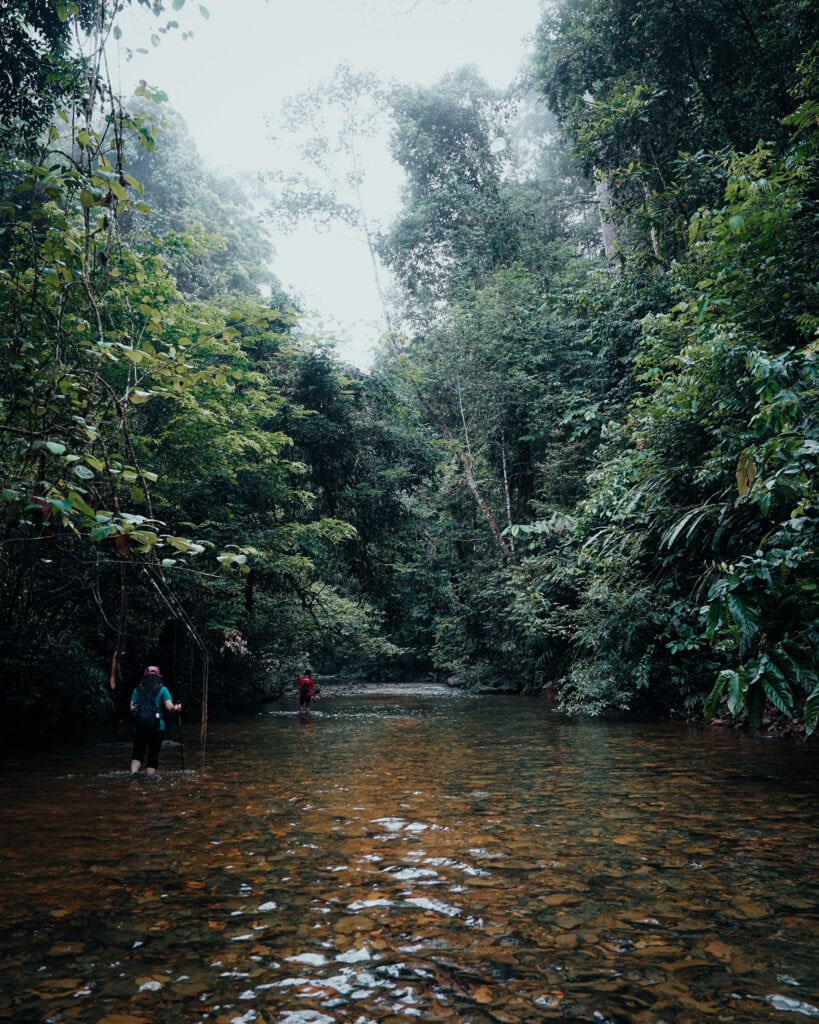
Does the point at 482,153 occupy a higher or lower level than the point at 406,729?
higher

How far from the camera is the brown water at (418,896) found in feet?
9.27

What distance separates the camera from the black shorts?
29.0ft

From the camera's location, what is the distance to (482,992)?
287 centimetres

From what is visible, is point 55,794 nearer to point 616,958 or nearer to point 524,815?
point 524,815

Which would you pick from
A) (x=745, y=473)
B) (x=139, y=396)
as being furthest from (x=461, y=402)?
(x=139, y=396)

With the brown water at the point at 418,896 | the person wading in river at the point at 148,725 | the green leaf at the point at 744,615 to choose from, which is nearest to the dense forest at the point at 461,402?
the green leaf at the point at 744,615

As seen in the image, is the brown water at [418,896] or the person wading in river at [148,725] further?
the person wading in river at [148,725]

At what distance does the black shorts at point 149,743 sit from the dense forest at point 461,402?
94 cm

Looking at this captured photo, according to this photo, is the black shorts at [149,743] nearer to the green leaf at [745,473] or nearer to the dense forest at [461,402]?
the dense forest at [461,402]

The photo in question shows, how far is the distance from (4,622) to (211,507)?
508 cm

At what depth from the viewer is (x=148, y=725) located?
8844 mm

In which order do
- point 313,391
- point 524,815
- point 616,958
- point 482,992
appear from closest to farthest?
point 482,992 → point 616,958 → point 524,815 → point 313,391

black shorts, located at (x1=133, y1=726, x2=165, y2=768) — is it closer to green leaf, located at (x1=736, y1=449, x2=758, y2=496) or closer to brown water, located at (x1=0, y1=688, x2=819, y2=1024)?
brown water, located at (x1=0, y1=688, x2=819, y2=1024)

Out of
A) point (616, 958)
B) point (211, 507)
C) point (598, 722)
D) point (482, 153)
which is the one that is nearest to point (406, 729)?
point (598, 722)
